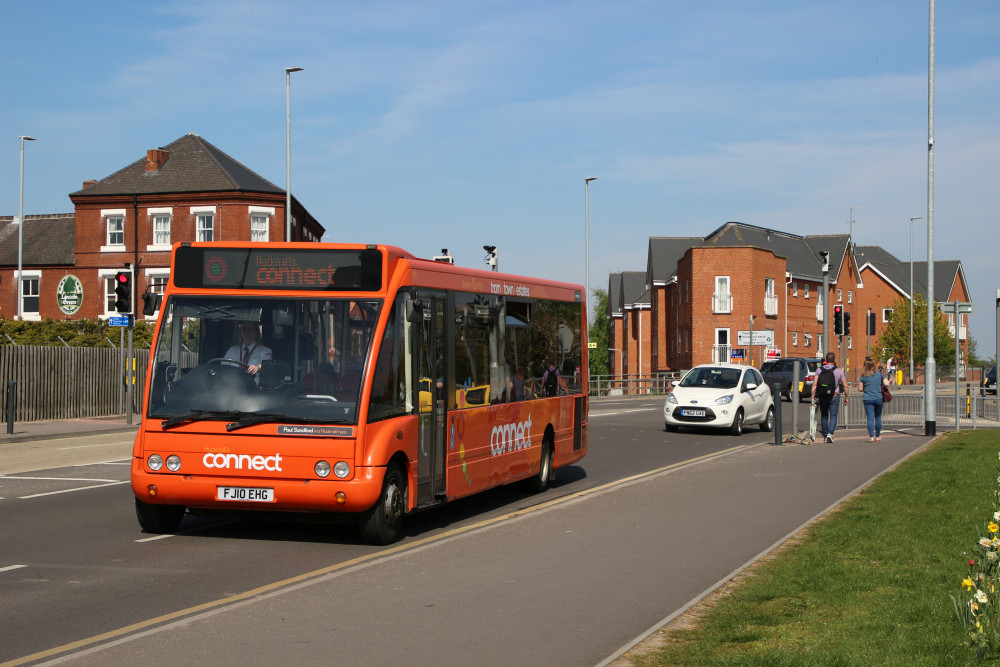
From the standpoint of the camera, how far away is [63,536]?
1083 cm

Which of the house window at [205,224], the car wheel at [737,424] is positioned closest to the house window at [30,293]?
the house window at [205,224]

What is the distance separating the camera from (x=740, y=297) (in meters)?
75.2

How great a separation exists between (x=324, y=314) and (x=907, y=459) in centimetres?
1212

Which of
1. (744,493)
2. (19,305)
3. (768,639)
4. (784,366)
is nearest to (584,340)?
(744,493)

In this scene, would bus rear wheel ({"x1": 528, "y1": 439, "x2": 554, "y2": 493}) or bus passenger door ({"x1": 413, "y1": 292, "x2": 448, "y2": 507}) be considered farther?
bus rear wheel ({"x1": 528, "y1": 439, "x2": 554, "y2": 493})

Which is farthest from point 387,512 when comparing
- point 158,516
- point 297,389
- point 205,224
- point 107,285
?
point 107,285

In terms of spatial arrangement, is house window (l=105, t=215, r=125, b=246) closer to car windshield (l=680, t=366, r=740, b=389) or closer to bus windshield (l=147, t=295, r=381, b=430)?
car windshield (l=680, t=366, r=740, b=389)

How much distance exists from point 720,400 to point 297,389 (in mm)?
18476

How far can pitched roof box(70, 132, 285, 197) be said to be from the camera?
59.9 meters

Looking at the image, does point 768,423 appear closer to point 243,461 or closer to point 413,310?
point 413,310

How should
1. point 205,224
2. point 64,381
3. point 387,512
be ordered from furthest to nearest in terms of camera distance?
point 205,224
point 64,381
point 387,512

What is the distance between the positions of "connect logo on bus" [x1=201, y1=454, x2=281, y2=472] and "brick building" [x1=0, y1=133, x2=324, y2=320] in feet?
162

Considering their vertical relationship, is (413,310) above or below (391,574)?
above

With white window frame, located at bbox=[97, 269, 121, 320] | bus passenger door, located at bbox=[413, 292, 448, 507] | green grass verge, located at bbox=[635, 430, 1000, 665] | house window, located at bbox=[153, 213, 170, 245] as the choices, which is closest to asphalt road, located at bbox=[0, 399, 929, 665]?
green grass verge, located at bbox=[635, 430, 1000, 665]
